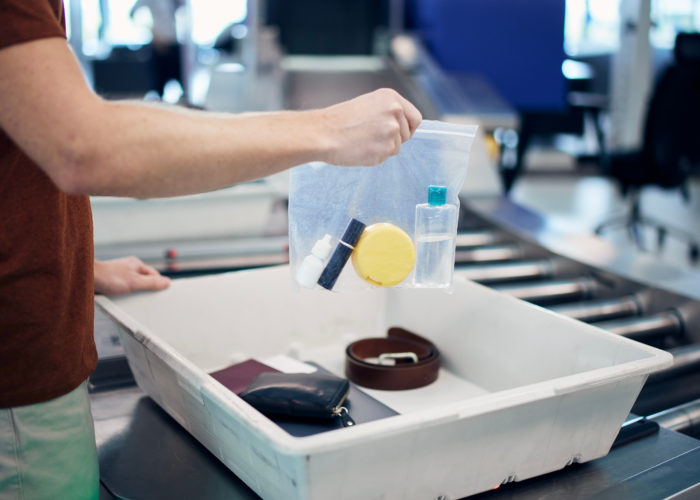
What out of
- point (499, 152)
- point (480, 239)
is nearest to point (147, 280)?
point (480, 239)

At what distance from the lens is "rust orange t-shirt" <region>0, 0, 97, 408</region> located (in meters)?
0.64

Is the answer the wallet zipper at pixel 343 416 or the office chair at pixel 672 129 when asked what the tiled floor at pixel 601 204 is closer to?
the office chair at pixel 672 129

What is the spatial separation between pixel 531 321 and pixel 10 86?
844mm

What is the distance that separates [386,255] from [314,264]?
0.10m

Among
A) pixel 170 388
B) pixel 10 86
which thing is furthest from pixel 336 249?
pixel 10 86

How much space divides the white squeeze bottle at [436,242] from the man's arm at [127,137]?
0.92 feet

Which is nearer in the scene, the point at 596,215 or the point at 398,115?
the point at 398,115

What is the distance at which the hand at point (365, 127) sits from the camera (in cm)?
72

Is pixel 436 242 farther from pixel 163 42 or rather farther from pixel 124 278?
pixel 163 42

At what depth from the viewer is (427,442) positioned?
72 centimetres

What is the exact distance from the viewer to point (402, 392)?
1.16 m

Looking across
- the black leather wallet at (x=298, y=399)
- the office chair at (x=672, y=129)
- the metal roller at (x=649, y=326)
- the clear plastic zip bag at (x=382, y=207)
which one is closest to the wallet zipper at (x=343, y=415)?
the black leather wallet at (x=298, y=399)

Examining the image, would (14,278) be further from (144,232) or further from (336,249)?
(144,232)

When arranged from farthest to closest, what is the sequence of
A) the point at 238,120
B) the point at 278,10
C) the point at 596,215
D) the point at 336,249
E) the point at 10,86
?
the point at 278,10 < the point at 596,215 < the point at 336,249 < the point at 238,120 < the point at 10,86
